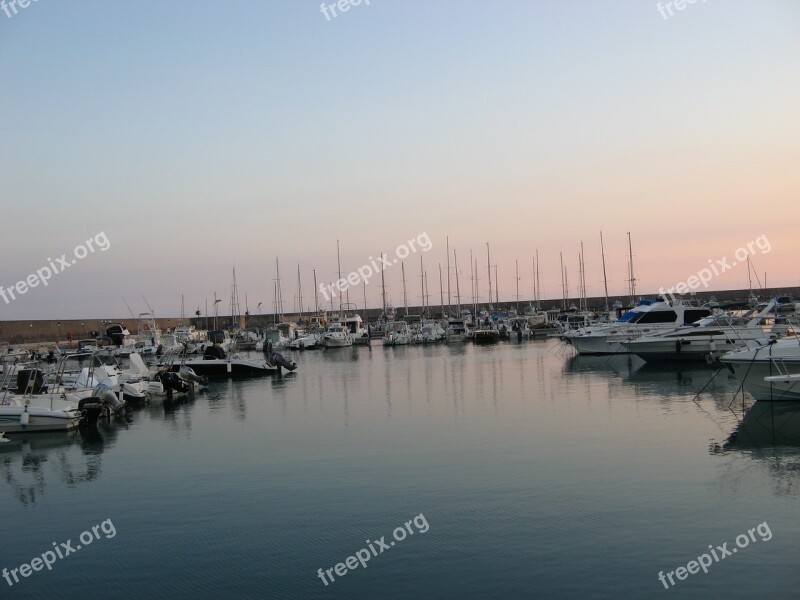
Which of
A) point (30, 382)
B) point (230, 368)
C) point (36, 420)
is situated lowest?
point (36, 420)

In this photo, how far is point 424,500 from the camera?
46.8 feet

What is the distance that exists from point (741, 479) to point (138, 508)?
38.5ft

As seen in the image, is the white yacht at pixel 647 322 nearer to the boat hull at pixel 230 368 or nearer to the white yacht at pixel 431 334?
the boat hull at pixel 230 368

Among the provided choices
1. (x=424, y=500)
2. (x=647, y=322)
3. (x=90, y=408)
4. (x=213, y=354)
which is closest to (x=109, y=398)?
(x=90, y=408)

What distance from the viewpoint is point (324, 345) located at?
7969 centimetres

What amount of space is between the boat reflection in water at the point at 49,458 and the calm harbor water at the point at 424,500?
11cm

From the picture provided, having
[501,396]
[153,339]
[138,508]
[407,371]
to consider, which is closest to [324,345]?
[153,339]

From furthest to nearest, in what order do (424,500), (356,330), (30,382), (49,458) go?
(356,330), (30,382), (49,458), (424,500)

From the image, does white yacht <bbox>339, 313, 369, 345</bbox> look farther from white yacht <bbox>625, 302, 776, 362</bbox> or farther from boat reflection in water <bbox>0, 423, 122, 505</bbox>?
boat reflection in water <bbox>0, 423, 122, 505</bbox>

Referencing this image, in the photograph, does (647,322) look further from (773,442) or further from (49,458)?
(49,458)

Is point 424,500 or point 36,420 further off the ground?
point 36,420

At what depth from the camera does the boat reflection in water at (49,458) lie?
57.4ft

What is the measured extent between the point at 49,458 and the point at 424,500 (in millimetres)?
11779

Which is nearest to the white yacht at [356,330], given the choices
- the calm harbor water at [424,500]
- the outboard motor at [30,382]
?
the calm harbor water at [424,500]
